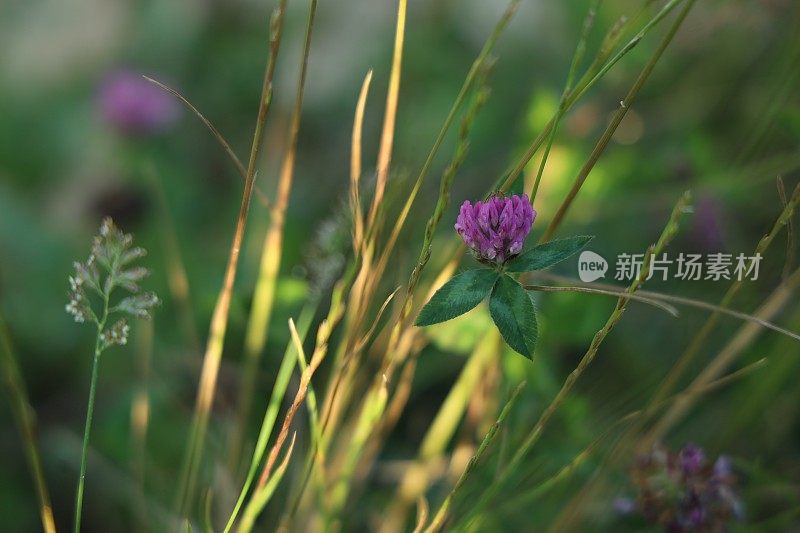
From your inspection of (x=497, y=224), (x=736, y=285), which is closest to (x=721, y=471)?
(x=736, y=285)

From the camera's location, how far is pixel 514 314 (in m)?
0.39

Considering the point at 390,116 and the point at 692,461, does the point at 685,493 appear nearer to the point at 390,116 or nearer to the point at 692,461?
the point at 692,461

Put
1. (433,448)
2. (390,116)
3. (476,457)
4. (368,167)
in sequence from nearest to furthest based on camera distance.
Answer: (476,457)
(390,116)
(433,448)
(368,167)

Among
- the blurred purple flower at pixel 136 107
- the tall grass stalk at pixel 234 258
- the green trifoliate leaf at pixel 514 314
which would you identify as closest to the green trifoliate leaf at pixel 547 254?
the green trifoliate leaf at pixel 514 314

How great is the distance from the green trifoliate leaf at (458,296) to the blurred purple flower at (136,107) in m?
0.78

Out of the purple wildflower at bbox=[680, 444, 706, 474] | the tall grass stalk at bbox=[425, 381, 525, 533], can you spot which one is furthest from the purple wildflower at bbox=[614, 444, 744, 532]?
the tall grass stalk at bbox=[425, 381, 525, 533]

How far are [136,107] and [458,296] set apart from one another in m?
0.82

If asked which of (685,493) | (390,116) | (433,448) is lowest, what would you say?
(685,493)

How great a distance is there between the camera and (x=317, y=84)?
4.34 feet

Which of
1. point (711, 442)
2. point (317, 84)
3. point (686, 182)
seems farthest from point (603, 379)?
point (317, 84)

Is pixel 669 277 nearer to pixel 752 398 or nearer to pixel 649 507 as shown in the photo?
pixel 752 398

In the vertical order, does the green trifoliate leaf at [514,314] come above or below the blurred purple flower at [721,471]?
above

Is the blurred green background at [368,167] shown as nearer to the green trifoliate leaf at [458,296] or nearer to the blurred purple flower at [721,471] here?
the blurred purple flower at [721,471]

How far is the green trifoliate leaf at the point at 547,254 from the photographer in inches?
15.0
